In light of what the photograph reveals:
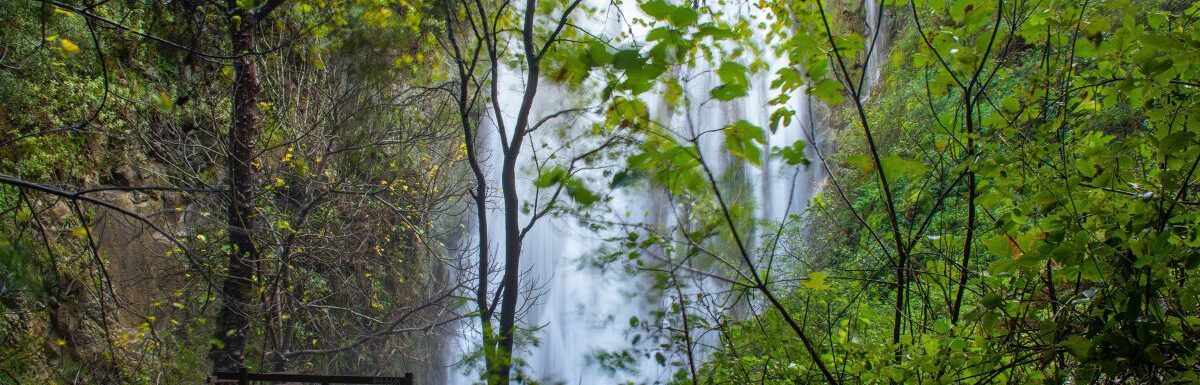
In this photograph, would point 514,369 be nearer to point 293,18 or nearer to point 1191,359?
point 1191,359

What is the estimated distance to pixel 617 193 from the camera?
5867mm

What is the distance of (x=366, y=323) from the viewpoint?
763cm

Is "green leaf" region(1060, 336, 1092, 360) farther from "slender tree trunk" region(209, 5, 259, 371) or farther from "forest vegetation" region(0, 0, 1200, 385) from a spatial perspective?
"slender tree trunk" region(209, 5, 259, 371)

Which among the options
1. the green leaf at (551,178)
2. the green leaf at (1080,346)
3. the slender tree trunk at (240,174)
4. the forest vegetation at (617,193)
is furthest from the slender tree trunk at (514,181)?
the green leaf at (1080,346)

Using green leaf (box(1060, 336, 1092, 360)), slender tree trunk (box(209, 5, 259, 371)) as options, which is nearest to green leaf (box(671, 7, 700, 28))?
green leaf (box(1060, 336, 1092, 360))

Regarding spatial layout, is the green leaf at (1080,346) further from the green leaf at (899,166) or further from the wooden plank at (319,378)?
the wooden plank at (319,378)

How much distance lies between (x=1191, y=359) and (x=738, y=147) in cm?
80

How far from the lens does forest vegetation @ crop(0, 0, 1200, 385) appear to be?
125 centimetres

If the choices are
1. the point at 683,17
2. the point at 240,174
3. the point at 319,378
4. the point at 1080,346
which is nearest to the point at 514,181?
the point at 319,378

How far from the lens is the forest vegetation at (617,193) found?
1.25 metres

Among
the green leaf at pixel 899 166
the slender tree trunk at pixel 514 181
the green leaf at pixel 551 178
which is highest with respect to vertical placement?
the slender tree trunk at pixel 514 181

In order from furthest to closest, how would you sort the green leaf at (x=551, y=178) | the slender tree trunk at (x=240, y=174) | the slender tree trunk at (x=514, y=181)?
1. the slender tree trunk at (x=240, y=174)
2. the slender tree trunk at (x=514, y=181)
3. the green leaf at (x=551, y=178)

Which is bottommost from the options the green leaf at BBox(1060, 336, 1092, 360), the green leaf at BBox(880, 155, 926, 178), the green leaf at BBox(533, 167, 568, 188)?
the green leaf at BBox(1060, 336, 1092, 360)

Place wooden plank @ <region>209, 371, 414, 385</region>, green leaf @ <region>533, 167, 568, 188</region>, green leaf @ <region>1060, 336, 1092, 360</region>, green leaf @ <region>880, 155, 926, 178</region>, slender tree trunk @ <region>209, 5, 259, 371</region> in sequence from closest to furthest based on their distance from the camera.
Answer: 1. green leaf @ <region>1060, 336, 1092, 360</region>
2. green leaf @ <region>533, 167, 568, 188</region>
3. green leaf @ <region>880, 155, 926, 178</region>
4. wooden plank @ <region>209, 371, 414, 385</region>
5. slender tree trunk @ <region>209, 5, 259, 371</region>
